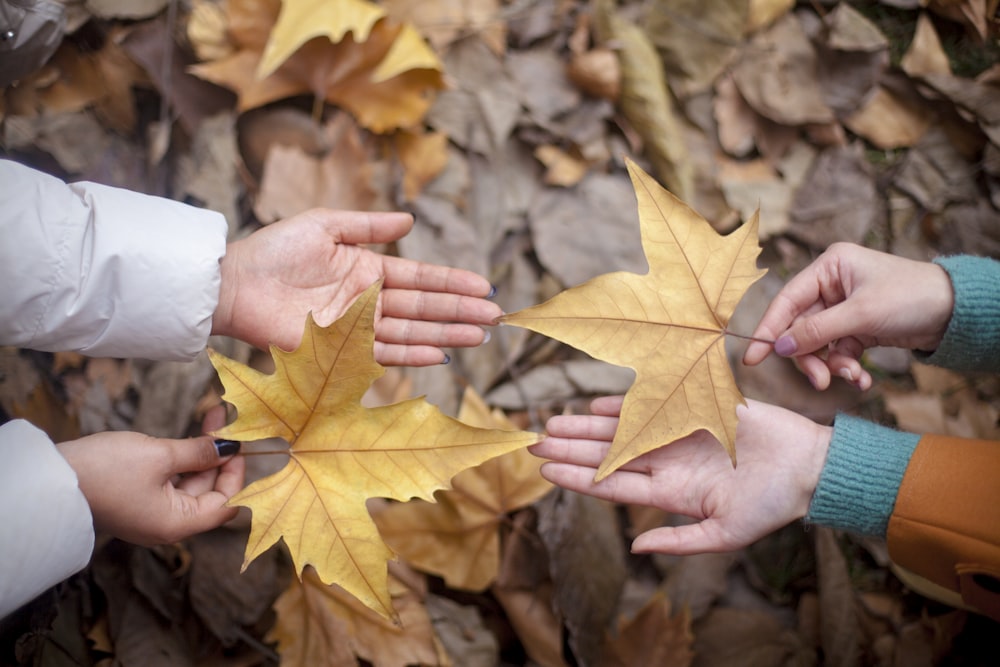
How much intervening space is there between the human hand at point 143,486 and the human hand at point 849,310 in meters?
0.91

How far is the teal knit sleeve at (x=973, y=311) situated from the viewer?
116 cm

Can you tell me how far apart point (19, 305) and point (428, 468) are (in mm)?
685

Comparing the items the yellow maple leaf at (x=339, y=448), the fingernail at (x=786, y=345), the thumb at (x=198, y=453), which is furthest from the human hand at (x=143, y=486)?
the fingernail at (x=786, y=345)

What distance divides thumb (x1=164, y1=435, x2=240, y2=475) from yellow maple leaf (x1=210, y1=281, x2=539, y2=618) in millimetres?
144

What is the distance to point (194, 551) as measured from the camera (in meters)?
1.37

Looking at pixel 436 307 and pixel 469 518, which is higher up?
pixel 436 307

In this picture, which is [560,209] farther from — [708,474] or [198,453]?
[198,453]

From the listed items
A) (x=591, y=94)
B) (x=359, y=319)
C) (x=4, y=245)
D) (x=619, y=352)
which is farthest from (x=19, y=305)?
(x=591, y=94)

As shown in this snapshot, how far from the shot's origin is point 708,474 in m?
1.18

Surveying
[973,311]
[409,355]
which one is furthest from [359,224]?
[973,311]

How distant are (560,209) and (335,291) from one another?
26.0 inches

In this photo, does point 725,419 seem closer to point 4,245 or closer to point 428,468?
point 428,468

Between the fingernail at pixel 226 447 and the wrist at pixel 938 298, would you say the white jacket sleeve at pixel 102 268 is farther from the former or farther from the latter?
the wrist at pixel 938 298

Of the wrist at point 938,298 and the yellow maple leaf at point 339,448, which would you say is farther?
the wrist at point 938,298
